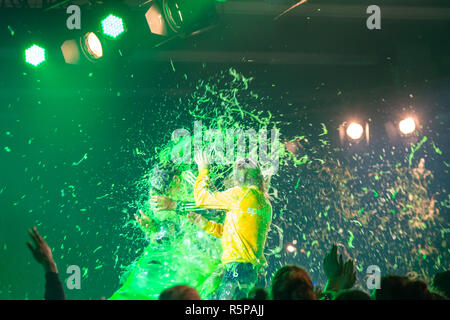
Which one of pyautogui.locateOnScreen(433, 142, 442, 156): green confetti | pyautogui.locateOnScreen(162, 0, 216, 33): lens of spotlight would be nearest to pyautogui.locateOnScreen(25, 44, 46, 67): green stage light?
pyautogui.locateOnScreen(162, 0, 216, 33): lens of spotlight

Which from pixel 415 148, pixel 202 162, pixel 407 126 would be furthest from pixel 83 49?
pixel 415 148

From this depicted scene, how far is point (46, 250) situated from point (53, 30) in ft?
10.2

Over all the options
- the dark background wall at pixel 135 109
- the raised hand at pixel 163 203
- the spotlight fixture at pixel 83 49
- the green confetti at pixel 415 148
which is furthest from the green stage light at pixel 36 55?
the green confetti at pixel 415 148

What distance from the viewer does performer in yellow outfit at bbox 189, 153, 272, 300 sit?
3207mm

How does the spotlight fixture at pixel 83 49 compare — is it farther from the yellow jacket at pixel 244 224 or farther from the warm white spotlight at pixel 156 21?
the yellow jacket at pixel 244 224

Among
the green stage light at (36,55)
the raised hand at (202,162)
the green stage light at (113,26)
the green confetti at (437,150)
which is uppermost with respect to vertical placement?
the green stage light at (113,26)

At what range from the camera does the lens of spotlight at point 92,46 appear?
426 centimetres

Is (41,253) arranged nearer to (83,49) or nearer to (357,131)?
(83,49)

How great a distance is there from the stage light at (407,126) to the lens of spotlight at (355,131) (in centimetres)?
62

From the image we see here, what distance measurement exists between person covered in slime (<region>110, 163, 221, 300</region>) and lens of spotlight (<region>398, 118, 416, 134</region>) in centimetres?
395

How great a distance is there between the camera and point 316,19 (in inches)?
221

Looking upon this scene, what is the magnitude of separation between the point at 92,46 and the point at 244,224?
2601 mm

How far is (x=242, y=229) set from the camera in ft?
10.7

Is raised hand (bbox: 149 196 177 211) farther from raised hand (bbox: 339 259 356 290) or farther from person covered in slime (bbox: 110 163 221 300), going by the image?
raised hand (bbox: 339 259 356 290)
